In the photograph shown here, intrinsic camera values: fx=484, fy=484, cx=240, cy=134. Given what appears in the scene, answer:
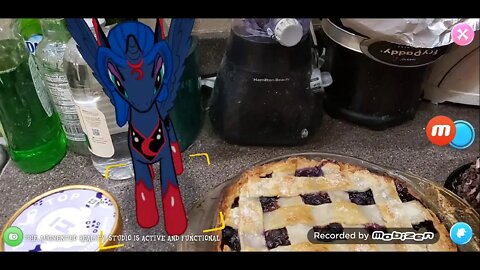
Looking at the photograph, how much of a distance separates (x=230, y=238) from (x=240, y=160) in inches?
6.2

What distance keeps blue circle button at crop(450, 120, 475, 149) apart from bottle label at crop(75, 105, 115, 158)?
1.45ft

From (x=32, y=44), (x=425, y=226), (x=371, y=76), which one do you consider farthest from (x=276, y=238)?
(x=32, y=44)

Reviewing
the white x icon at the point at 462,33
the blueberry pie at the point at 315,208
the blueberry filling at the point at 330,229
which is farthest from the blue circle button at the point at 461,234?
the white x icon at the point at 462,33

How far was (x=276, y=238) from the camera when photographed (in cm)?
50

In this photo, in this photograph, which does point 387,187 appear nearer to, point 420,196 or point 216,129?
point 420,196

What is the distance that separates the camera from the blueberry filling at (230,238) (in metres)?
0.50

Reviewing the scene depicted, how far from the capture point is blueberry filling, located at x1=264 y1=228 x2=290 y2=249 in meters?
0.50

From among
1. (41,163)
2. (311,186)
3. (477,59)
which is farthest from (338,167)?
(41,163)

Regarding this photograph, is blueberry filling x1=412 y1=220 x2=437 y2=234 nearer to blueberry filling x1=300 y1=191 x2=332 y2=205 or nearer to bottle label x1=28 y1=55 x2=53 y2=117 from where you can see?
blueberry filling x1=300 y1=191 x2=332 y2=205

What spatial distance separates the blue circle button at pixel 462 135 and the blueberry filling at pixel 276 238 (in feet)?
0.94

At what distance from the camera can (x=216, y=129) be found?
67cm

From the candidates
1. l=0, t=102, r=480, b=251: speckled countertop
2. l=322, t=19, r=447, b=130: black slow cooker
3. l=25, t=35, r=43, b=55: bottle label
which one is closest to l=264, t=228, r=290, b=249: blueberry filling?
l=0, t=102, r=480, b=251: speckled countertop

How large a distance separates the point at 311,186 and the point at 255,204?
0.07 metres

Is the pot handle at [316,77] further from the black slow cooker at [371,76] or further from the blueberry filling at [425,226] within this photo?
the blueberry filling at [425,226]
